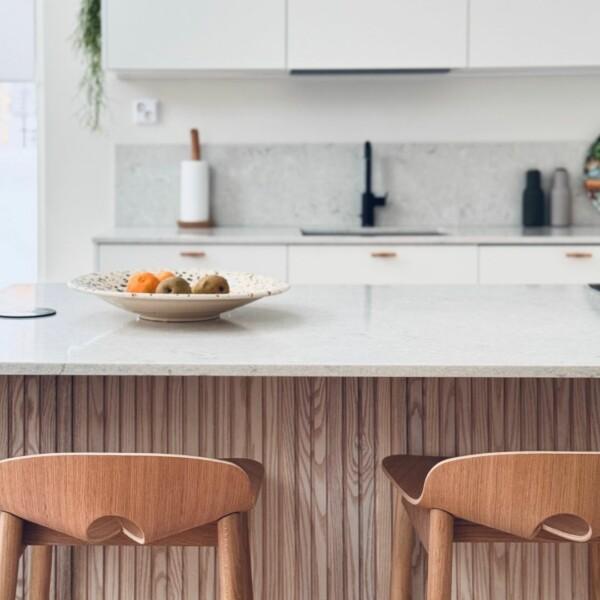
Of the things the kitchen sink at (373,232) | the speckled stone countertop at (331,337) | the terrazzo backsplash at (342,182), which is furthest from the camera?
the terrazzo backsplash at (342,182)

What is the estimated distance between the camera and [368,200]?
447 centimetres

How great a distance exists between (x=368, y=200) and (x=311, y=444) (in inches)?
100

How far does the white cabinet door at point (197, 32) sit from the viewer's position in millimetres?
4129

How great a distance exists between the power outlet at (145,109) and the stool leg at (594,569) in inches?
122

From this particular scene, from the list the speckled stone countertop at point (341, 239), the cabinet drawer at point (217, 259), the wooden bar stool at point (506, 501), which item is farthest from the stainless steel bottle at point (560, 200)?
the wooden bar stool at point (506, 501)

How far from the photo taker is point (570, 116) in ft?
14.9

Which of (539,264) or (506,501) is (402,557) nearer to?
(506,501)

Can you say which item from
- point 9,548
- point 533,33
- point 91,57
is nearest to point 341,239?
point 533,33

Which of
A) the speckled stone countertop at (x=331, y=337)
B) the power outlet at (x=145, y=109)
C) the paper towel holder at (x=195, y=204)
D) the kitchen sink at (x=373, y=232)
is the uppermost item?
the power outlet at (x=145, y=109)

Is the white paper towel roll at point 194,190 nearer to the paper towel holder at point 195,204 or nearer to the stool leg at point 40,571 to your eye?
the paper towel holder at point 195,204

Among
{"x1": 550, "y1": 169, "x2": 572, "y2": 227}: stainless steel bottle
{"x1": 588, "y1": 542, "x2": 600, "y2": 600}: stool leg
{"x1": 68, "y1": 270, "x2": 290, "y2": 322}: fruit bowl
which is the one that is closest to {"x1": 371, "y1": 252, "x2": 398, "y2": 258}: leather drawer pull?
{"x1": 550, "y1": 169, "x2": 572, "y2": 227}: stainless steel bottle

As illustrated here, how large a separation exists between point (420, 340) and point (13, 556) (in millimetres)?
808

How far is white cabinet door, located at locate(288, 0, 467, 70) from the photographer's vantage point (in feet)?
13.5

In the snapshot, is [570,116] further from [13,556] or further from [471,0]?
[13,556]
